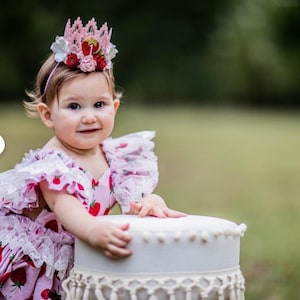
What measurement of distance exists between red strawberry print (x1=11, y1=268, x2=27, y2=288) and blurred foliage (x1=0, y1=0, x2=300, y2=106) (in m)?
18.2

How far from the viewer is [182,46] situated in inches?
1098

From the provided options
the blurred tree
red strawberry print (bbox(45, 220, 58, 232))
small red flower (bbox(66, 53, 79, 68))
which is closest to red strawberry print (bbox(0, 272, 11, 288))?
red strawberry print (bbox(45, 220, 58, 232))

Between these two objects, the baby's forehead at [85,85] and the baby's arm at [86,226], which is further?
the baby's forehead at [85,85]

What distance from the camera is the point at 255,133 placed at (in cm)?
1825

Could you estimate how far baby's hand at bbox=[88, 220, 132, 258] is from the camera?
10.0 ft

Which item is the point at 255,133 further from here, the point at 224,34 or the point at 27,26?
the point at 224,34

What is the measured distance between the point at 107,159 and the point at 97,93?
357 mm

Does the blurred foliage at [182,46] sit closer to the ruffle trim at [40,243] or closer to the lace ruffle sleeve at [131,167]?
the lace ruffle sleeve at [131,167]

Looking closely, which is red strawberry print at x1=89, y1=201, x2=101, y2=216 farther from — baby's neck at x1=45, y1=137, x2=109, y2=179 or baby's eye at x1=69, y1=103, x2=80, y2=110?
baby's eye at x1=69, y1=103, x2=80, y2=110

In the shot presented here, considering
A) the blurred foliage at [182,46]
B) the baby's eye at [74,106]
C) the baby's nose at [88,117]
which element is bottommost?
the baby's nose at [88,117]

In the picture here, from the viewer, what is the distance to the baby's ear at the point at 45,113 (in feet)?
12.3

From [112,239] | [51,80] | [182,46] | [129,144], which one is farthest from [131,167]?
[182,46]

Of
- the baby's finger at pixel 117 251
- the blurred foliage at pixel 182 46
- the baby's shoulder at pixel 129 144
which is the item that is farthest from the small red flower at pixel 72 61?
the blurred foliage at pixel 182 46

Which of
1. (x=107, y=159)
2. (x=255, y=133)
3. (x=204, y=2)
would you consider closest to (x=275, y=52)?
(x=204, y=2)
